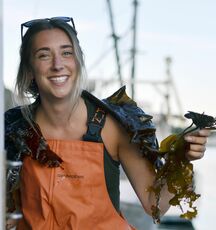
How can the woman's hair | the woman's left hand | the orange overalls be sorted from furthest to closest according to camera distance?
the woman's hair, the orange overalls, the woman's left hand

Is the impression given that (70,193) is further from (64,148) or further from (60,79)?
(60,79)

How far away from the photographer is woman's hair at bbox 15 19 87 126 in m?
1.66

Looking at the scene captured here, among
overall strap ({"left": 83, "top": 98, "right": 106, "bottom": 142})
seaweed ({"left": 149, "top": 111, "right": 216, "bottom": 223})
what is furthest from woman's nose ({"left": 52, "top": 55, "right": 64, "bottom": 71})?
seaweed ({"left": 149, "top": 111, "right": 216, "bottom": 223})

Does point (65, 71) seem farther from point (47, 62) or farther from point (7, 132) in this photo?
point (7, 132)

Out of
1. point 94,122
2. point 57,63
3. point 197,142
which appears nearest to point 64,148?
point 94,122

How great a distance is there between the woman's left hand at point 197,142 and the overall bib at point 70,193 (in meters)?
0.28

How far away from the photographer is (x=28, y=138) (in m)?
1.66

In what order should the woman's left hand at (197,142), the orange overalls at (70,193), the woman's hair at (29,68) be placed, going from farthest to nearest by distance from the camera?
the woman's hair at (29,68) < the orange overalls at (70,193) < the woman's left hand at (197,142)

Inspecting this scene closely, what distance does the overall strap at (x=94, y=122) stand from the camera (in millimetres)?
1645

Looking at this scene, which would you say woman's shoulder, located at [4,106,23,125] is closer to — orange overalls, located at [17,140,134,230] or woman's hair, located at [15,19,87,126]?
woman's hair, located at [15,19,87,126]

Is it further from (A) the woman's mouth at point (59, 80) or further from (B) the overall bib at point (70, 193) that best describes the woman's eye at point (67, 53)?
(B) the overall bib at point (70, 193)

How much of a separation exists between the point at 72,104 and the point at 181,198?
41 cm

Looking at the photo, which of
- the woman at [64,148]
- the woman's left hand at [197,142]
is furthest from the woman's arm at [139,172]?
the woman's left hand at [197,142]

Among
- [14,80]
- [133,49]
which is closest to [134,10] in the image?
[133,49]
